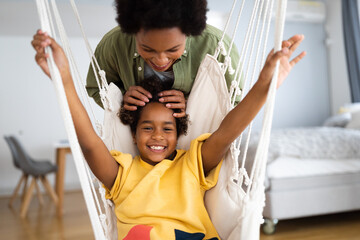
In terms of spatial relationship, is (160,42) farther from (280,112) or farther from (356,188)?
(280,112)

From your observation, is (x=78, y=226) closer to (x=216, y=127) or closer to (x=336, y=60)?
(x=216, y=127)

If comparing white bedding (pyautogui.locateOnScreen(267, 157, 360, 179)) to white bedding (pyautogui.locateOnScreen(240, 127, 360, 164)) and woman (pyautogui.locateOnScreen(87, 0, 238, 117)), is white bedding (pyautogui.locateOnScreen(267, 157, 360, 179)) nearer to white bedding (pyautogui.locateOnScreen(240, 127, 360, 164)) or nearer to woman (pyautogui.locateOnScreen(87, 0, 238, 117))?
white bedding (pyautogui.locateOnScreen(240, 127, 360, 164))

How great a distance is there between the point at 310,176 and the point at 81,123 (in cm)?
182

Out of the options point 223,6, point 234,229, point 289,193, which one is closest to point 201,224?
point 234,229

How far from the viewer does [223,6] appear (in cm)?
385

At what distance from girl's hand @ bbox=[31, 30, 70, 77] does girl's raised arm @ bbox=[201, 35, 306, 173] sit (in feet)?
1.45

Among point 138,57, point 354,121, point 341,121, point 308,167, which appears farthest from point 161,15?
point 341,121

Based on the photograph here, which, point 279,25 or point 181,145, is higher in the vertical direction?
point 279,25

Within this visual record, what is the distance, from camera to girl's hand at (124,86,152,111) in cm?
112

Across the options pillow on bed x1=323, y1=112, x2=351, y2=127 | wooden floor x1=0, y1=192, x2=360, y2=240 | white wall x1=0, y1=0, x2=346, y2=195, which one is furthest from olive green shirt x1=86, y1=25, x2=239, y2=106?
white wall x1=0, y1=0, x2=346, y2=195

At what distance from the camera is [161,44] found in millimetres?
830

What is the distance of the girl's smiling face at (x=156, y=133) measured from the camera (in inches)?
43.9

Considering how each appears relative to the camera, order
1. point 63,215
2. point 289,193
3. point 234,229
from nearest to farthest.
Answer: point 234,229
point 289,193
point 63,215

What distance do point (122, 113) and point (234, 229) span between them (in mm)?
518
